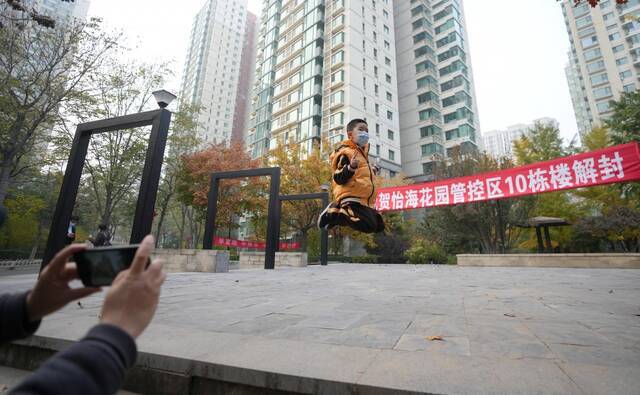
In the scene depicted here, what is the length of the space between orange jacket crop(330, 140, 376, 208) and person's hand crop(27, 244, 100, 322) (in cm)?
282

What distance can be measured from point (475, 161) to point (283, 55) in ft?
115

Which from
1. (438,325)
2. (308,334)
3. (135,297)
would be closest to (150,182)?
(308,334)

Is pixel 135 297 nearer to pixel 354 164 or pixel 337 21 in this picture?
pixel 354 164

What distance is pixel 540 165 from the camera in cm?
1175

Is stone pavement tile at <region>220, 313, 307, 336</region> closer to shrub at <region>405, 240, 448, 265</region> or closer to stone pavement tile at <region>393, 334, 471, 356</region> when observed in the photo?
stone pavement tile at <region>393, 334, 471, 356</region>

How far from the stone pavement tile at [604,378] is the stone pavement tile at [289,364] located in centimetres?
114

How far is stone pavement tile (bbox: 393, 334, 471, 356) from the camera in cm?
224

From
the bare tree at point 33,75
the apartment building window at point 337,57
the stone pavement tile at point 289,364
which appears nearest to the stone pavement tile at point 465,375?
the stone pavement tile at point 289,364

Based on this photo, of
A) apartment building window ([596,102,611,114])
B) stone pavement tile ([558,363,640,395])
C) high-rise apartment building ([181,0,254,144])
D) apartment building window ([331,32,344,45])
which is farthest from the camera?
high-rise apartment building ([181,0,254,144])

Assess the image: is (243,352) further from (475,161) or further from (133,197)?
(133,197)

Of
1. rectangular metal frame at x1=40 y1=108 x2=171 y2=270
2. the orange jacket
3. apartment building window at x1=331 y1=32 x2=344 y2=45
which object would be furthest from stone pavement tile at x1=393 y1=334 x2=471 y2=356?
apartment building window at x1=331 y1=32 x2=344 y2=45

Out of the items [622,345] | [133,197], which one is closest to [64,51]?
[133,197]

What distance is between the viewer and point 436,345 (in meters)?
2.37

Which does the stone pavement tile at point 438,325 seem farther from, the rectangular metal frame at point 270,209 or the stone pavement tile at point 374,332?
the rectangular metal frame at point 270,209
